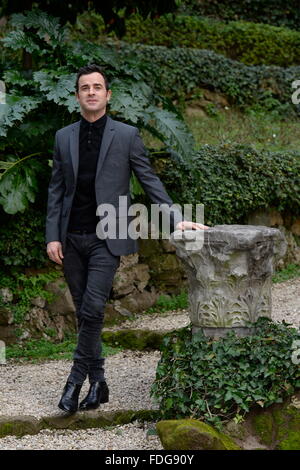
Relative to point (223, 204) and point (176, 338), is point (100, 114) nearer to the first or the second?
point (176, 338)

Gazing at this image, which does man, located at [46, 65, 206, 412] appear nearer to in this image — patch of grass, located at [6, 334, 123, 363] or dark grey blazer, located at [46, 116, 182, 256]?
dark grey blazer, located at [46, 116, 182, 256]

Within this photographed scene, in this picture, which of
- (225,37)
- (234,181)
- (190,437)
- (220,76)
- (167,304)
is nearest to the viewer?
(190,437)

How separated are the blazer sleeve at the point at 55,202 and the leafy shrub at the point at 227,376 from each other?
3.14 ft

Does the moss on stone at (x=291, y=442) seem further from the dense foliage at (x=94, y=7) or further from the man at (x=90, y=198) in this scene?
the dense foliage at (x=94, y=7)

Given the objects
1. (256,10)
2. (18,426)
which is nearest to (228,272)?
(18,426)

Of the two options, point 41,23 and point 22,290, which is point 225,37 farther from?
point 22,290

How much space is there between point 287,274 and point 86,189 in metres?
4.73

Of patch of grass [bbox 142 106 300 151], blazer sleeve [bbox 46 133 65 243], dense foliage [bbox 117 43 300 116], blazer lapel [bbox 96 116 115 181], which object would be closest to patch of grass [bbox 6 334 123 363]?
blazer sleeve [bbox 46 133 65 243]

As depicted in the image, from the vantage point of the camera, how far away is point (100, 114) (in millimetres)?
4086

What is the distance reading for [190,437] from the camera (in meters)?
3.37

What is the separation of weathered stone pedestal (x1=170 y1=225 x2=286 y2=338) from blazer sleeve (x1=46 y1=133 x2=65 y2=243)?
680 mm

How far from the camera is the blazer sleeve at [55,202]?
4.13 meters
